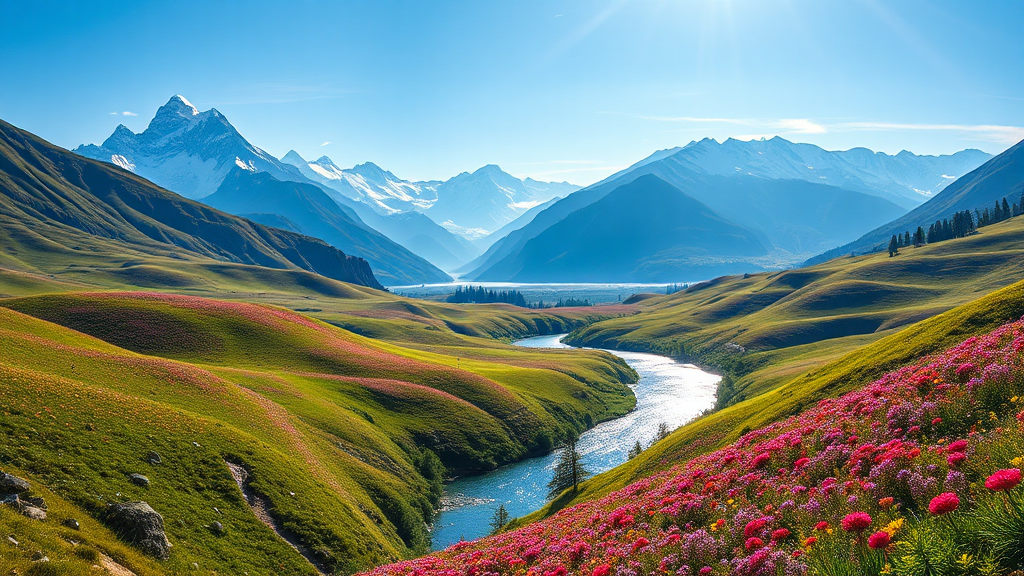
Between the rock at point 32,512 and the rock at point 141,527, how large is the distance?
503 centimetres

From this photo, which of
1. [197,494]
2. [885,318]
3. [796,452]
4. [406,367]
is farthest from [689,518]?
[885,318]

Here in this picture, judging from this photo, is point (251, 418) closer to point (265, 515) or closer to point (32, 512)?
point (265, 515)

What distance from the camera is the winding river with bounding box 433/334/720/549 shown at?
3113 inches

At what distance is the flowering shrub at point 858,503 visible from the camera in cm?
927

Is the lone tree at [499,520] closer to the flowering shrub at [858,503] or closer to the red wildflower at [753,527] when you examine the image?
the flowering shrub at [858,503]

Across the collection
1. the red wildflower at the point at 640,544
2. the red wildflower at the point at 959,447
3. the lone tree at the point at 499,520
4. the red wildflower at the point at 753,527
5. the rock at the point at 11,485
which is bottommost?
the lone tree at the point at 499,520

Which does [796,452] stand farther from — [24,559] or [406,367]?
[406,367]

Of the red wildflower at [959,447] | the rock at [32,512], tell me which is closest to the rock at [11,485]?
the rock at [32,512]

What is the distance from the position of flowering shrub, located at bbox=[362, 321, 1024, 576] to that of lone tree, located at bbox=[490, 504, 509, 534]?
37136mm

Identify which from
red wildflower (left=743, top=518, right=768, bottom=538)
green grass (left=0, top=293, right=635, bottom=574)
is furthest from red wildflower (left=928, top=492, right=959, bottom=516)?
green grass (left=0, top=293, right=635, bottom=574)

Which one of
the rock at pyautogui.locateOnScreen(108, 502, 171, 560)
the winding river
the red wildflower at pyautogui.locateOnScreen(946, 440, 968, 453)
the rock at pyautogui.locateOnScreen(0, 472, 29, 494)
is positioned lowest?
the winding river

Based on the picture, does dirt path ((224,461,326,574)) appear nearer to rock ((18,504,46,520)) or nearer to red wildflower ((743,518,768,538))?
rock ((18,504,46,520))

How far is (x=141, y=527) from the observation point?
3422cm

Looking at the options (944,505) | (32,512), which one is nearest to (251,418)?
(32,512)
